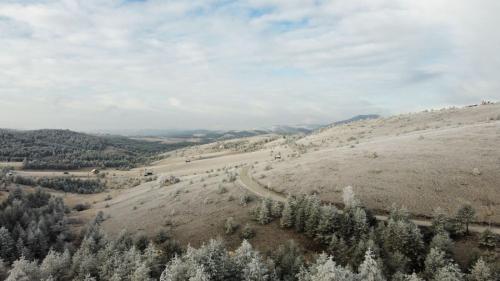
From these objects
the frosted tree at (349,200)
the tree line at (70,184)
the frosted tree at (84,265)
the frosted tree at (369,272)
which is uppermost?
the frosted tree at (349,200)

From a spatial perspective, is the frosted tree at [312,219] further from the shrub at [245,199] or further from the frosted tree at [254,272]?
the frosted tree at [254,272]

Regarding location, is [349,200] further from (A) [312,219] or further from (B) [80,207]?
(B) [80,207]

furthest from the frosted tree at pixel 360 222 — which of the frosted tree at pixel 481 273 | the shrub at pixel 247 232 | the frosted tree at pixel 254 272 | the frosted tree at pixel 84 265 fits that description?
the frosted tree at pixel 84 265

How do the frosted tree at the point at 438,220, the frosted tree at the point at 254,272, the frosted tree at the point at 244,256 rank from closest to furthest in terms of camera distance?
the frosted tree at the point at 254,272 → the frosted tree at the point at 244,256 → the frosted tree at the point at 438,220

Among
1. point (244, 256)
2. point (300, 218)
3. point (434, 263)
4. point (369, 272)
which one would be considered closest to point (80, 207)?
point (300, 218)

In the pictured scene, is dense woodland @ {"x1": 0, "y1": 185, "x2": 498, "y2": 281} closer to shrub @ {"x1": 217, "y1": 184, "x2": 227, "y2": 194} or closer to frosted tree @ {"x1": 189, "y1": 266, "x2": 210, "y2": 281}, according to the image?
frosted tree @ {"x1": 189, "y1": 266, "x2": 210, "y2": 281}

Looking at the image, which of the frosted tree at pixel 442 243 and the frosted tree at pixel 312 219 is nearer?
A: the frosted tree at pixel 442 243

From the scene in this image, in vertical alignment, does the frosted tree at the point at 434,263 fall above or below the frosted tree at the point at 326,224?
below

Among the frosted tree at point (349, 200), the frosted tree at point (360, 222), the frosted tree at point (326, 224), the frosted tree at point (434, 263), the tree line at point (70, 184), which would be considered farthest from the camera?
the tree line at point (70, 184)

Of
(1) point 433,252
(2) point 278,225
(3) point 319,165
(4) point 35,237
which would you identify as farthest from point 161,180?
(1) point 433,252

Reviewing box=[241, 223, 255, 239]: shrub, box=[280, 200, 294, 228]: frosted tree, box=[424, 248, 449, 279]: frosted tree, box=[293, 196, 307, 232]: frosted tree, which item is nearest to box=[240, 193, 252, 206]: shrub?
box=[241, 223, 255, 239]: shrub
